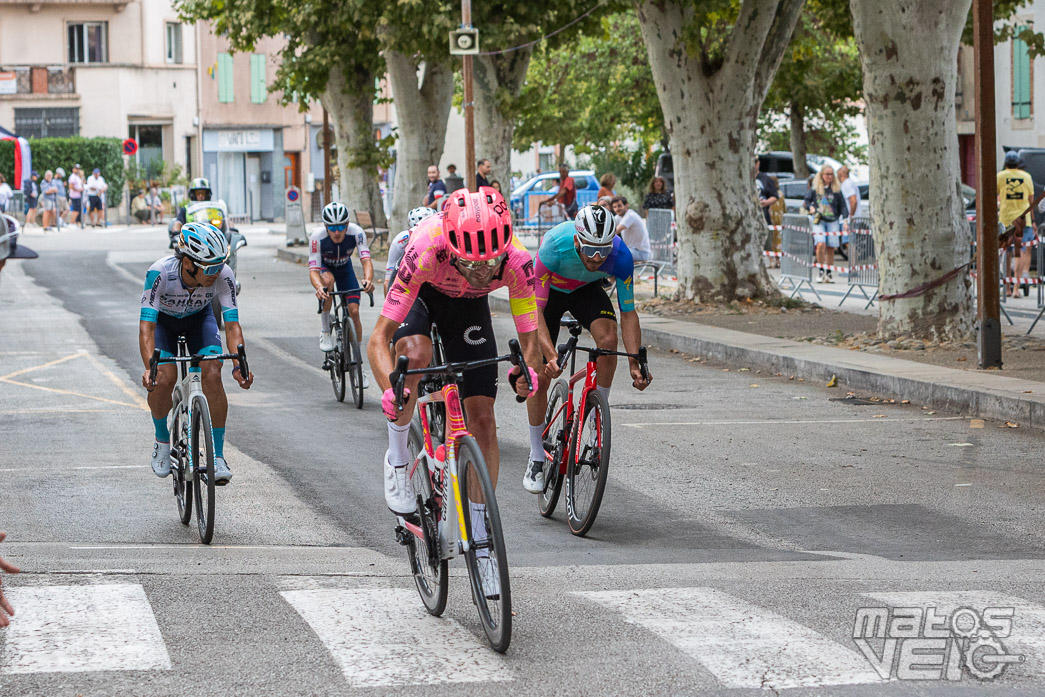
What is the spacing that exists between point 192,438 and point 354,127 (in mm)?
30291

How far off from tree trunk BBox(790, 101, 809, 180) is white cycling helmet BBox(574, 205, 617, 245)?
32409 millimetres

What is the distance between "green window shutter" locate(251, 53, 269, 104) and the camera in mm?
67188

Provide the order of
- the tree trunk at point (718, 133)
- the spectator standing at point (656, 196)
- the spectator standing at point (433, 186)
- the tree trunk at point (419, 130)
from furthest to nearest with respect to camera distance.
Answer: the tree trunk at point (419, 130) < the spectator standing at point (433, 186) < the spectator standing at point (656, 196) < the tree trunk at point (718, 133)

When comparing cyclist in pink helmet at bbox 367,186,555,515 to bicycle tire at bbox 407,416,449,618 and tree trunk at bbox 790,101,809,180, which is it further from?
tree trunk at bbox 790,101,809,180

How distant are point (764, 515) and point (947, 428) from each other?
3.98 m

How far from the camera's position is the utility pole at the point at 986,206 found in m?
14.7

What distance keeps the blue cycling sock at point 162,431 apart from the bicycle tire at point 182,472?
0.21 m

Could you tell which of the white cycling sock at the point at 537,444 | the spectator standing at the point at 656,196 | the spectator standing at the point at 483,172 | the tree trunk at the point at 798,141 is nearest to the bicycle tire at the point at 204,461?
the white cycling sock at the point at 537,444

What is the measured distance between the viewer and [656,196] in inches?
1216

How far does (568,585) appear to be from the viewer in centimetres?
721

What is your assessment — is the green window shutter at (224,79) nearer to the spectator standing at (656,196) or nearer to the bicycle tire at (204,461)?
the spectator standing at (656,196)

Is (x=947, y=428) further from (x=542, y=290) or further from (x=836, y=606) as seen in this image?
(x=836, y=606)

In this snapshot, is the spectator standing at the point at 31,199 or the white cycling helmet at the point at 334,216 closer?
the white cycling helmet at the point at 334,216

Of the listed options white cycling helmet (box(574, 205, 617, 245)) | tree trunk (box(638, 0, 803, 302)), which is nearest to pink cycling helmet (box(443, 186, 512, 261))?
white cycling helmet (box(574, 205, 617, 245))
